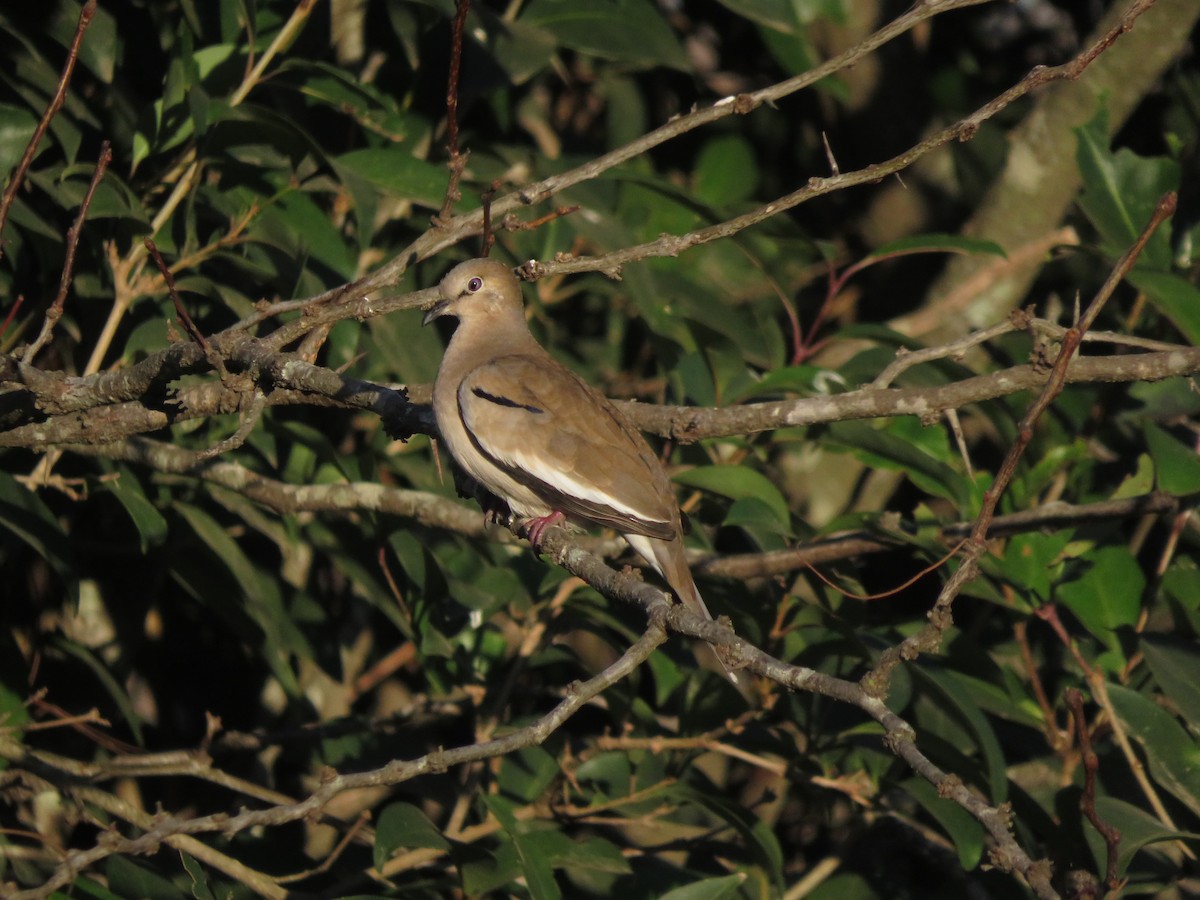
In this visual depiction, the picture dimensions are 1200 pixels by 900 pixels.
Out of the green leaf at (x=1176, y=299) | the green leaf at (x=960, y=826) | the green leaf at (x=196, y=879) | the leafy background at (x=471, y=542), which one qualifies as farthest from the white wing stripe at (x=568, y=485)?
the green leaf at (x=1176, y=299)

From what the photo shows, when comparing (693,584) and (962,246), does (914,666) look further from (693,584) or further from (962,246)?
(962,246)

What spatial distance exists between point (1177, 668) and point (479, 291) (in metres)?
2.54

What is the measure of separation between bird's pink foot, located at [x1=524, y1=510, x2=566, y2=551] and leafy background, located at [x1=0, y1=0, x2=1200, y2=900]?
0.55 feet

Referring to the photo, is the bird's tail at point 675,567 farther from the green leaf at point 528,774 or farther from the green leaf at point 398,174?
the green leaf at point 398,174

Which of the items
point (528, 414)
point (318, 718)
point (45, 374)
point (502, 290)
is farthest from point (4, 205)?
point (318, 718)

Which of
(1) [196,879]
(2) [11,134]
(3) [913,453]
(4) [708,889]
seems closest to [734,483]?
(3) [913,453]

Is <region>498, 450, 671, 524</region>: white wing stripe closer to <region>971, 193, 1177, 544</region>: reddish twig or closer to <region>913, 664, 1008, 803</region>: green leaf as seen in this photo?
<region>913, 664, 1008, 803</region>: green leaf

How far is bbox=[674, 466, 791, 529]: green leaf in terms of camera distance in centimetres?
437

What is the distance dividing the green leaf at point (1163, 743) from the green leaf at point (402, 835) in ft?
6.76

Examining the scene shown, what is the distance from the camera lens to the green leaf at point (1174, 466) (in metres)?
4.20

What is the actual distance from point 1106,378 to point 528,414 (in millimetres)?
1719

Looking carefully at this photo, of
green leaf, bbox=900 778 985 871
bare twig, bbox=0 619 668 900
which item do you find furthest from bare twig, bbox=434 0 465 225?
green leaf, bbox=900 778 985 871

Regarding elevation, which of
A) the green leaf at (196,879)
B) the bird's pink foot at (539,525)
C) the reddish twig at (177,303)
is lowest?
the green leaf at (196,879)

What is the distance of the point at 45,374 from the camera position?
11.2ft
